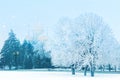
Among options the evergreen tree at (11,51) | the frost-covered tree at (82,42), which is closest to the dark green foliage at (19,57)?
the evergreen tree at (11,51)

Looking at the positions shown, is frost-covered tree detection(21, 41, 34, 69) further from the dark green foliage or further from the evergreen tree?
the evergreen tree

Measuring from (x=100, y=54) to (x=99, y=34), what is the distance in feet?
12.3

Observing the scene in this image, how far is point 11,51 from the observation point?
3991 inches

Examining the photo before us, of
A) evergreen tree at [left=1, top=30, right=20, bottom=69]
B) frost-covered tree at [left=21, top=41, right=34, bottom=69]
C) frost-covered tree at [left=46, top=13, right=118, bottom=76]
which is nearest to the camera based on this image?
frost-covered tree at [left=46, top=13, right=118, bottom=76]

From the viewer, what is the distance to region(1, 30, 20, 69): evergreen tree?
100188 mm

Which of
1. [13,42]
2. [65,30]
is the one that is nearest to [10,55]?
[13,42]

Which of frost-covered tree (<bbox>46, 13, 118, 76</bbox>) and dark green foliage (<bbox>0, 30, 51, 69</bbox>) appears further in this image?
dark green foliage (<bbox>0, 30, 51, 69</bbox>)

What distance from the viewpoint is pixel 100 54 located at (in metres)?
55.0

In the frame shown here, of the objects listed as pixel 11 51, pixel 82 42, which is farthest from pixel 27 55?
pixel 82 42

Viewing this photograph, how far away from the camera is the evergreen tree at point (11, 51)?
3944 inches

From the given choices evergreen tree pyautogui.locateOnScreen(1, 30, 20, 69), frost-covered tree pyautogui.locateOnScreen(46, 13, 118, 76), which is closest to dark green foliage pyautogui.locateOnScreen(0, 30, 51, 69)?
evergreen tree pyautogui.locateOnScreen(1, 30, 20, 69)

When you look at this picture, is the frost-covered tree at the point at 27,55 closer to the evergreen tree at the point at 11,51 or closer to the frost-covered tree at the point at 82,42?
the evergreen tree at the point at 11,51

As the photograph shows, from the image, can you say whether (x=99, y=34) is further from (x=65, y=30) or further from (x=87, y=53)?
(x=65, y=30)

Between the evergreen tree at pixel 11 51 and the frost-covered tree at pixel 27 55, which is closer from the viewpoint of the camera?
the evergreen tree at pixel 11 51
